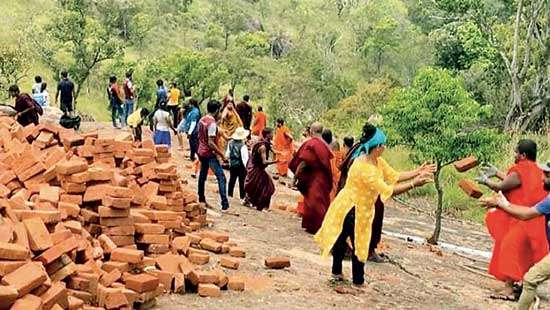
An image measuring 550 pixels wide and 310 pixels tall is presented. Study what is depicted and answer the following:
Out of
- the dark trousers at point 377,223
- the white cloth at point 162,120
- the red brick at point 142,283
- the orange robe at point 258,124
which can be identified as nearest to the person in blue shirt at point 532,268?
the dark trousers at point 377,223

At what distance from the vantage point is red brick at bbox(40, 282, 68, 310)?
4828 mm

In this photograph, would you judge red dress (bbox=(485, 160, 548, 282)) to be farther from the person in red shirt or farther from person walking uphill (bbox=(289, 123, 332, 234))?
the person in red shirt

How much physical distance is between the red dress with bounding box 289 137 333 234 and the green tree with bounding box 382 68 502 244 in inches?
62.5

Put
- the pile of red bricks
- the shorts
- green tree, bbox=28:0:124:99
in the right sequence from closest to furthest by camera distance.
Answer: the pile of red bricks, the shorts, green tree, bbox=28:0:124:99

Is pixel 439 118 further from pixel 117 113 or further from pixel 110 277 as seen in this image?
pixel 117 113

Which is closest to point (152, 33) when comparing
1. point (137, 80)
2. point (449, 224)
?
point (137, 80)

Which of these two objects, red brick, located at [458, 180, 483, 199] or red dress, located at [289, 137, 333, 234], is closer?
red brick, located at [458, 180, 483, 199]

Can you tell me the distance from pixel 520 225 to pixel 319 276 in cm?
218

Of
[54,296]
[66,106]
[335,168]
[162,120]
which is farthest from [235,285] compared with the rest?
[66,106]

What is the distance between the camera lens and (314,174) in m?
10.0

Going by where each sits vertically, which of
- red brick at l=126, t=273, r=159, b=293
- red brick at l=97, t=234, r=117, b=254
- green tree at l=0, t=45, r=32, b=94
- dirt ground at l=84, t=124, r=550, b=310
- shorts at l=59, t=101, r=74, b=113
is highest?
green tree at l=0, t=45, r=32, b=94

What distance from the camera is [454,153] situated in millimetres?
10891

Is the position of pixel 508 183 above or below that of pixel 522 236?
above

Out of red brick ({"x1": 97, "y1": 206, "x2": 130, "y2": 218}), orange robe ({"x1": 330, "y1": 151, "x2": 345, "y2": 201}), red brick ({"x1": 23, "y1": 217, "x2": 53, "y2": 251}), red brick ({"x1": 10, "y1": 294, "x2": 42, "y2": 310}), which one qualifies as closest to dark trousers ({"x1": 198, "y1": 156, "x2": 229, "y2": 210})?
orange robe ({"x1": 330, "y1": 151, "x2": 345, "y2": 201})
